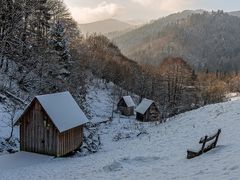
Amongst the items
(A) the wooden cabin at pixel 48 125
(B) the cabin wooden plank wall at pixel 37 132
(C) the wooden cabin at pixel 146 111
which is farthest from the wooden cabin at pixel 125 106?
(B) the cabin wooden plank wall at pixel 37 132

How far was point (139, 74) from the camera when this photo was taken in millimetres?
101312

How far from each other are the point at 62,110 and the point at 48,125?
5.96 feet

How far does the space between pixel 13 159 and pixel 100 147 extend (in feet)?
34.2

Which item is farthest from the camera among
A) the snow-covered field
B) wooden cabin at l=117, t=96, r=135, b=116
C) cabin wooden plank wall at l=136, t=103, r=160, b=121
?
wooden cabin at l=117, t=96, r=135, b=116

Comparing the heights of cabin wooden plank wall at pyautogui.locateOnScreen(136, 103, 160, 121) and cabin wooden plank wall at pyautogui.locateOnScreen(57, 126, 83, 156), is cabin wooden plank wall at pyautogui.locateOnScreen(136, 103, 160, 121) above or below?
below

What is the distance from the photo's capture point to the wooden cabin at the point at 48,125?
26812 mm

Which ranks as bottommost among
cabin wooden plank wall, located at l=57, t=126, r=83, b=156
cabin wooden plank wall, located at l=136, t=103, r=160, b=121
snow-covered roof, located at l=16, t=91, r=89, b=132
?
cabin wooden plank wall, located at l=136, t=103, r=160, b=121

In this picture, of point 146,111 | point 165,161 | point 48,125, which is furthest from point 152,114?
point 165,161

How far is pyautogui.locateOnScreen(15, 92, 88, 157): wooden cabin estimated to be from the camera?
26812 mm

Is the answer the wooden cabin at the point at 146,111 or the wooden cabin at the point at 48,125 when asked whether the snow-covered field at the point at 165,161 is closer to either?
the wooden cabin at the point at 48,125

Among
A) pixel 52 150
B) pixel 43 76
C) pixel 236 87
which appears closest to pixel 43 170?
pixel 52 150

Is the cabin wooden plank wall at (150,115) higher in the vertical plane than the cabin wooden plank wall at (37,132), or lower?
lower

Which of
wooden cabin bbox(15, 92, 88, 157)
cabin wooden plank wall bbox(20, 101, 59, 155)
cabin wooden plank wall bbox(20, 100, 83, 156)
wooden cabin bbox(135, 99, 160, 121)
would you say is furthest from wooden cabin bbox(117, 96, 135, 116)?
cabin wooden plank wall bbox(20, 101, 59, 155)

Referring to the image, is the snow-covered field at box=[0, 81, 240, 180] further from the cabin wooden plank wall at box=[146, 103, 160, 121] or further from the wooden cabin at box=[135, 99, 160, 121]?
the cabin wooden plank wall at box=[146, 103, 160, 121]
